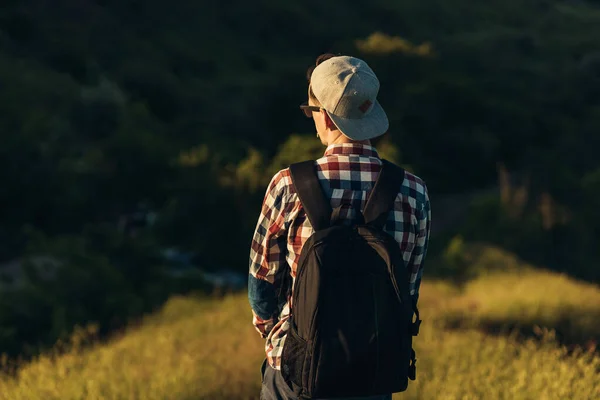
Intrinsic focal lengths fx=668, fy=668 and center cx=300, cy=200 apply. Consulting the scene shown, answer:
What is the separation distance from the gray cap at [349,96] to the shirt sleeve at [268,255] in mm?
311

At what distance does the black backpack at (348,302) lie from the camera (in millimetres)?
2178

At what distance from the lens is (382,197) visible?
2.27m

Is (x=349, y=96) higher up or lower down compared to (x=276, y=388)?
higher up

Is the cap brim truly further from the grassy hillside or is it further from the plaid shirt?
the grassy hillside

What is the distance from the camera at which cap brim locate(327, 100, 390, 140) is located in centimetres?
236

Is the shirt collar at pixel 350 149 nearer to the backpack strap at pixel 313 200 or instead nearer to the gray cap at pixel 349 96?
the gray cap at pixel 349 96

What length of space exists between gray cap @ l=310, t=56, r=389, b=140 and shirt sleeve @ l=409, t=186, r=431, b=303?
12.3 inches

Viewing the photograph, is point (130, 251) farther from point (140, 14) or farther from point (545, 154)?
point (140, 14)

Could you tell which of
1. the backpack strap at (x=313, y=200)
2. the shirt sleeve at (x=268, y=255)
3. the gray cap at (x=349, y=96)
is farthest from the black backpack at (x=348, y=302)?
the gray cap at (x=349, y=96)

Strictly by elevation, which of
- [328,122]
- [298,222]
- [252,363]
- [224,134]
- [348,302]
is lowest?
[252,363]

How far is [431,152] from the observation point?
2950 centimetres

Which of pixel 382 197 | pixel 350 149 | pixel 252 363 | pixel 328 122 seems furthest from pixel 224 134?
pixel 382 197

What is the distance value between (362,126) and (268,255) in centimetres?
57

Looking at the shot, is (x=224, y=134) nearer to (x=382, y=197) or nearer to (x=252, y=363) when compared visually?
(x=252, y=363)
